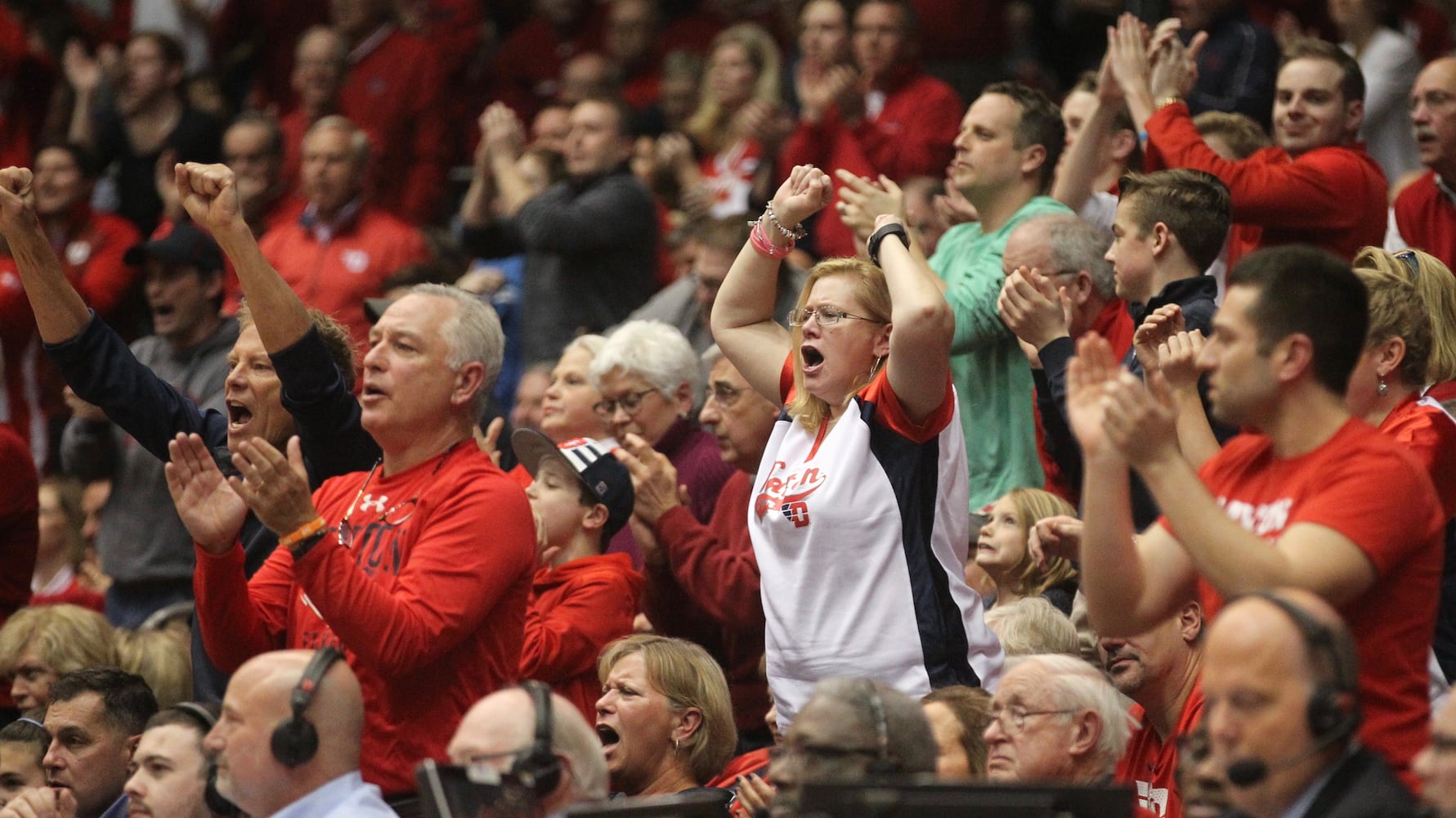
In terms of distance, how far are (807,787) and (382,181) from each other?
733cm

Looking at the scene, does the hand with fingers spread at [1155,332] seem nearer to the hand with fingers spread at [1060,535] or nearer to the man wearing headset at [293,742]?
the hand with fingers spread at [1060,535]

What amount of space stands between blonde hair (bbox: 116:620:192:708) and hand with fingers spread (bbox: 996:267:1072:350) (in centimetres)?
272

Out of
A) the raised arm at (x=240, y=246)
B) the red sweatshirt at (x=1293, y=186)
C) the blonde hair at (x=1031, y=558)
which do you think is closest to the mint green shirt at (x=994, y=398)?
the red sweatshirt at (x=1293, y=186)

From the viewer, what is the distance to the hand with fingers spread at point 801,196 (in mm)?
4586

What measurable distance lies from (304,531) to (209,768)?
74 cm

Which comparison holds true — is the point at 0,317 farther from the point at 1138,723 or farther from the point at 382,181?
the point at 1138,723

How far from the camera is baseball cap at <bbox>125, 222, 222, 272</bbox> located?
22.3 feet

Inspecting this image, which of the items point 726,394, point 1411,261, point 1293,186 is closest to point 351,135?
point 726,394

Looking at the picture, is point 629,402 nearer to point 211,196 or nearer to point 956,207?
point 956,207

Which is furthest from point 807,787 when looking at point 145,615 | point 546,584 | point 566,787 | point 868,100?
point 868,100

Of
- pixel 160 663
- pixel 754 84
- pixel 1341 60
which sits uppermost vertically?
pixel 1341 60

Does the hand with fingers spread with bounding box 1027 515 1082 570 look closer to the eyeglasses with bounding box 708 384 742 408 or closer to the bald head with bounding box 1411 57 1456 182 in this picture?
the eyeglasses with bounding box 708 384 742 408

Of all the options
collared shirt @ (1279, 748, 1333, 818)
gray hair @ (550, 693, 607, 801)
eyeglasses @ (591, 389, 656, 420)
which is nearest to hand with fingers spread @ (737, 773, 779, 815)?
gray hair @ (550, 693, 607, 801)

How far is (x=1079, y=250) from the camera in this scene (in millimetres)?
5480
